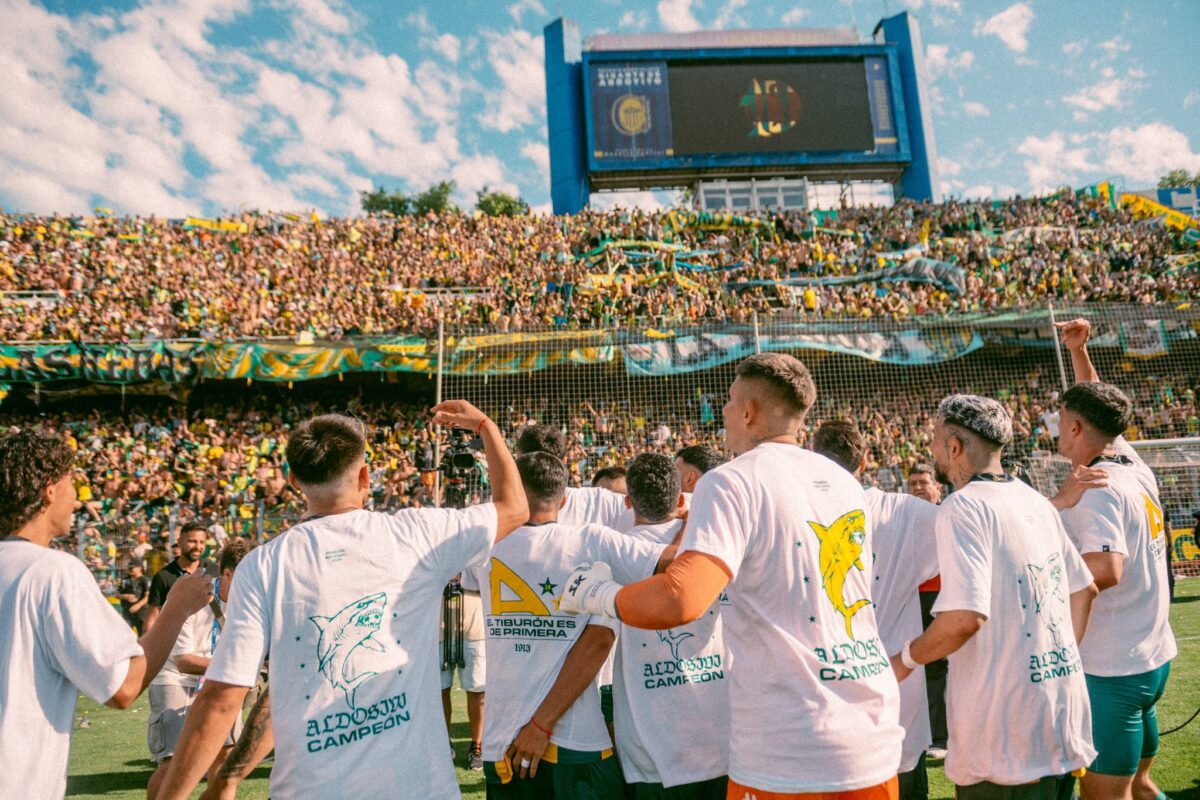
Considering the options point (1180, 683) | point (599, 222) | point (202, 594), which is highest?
point (599, 222)

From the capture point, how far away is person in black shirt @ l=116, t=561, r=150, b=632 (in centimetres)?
921

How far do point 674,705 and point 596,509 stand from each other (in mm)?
1925

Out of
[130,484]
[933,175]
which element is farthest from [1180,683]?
[933,175]

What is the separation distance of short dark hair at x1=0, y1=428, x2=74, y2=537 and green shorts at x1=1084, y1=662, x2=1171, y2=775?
157 inches

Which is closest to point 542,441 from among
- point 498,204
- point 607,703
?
point 607,703

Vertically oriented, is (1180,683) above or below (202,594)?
below

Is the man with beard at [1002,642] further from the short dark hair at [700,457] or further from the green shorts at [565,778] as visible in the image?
the short dark hair at [700,457]

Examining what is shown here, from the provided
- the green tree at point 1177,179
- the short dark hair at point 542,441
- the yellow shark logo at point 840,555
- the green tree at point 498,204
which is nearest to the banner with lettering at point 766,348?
the short dark hair at point 542,441

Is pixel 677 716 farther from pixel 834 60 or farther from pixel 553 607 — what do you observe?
pixel 834 60

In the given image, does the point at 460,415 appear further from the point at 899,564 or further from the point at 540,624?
the point at 899,564

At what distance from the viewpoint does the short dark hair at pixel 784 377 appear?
2359 millimetres

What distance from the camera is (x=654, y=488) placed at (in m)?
3.22

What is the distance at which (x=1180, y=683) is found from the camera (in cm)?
668

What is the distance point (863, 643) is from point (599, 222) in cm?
2466
